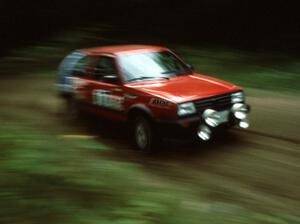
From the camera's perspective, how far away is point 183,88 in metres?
8.60

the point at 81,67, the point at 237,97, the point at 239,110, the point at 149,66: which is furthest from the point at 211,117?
the point at 81,67

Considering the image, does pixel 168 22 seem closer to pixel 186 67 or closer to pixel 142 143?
pixel 186 67

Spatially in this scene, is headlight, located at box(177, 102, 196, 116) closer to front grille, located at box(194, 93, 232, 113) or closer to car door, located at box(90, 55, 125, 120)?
front grille, located at box(194, 93, 232, 113)

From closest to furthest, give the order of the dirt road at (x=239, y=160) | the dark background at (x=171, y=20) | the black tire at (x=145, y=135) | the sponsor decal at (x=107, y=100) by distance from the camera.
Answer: the dirt road at (x=239, y=160) → the black tire at (x=145, y=135) → the sponsor decal at (x=107, y=100) → the dark background at (x=171, y=20)

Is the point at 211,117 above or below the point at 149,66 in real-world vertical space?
below

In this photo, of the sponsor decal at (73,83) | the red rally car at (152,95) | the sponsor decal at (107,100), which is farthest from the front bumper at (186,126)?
the sponsor decal at (73,83)

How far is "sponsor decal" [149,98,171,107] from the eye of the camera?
26.8ft

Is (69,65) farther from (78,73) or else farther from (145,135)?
(145,135)

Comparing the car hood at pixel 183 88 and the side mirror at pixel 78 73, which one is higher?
the car hood at pixel 183 88

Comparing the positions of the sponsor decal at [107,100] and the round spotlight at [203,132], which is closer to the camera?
the round spotlight at [203,132]

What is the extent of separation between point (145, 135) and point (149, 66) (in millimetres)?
1367

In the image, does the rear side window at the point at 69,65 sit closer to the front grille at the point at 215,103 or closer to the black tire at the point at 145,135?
the black tire at the point at 145,135

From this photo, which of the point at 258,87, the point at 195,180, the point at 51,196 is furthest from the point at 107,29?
the point at 51,196

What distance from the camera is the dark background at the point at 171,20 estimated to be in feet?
57.8
